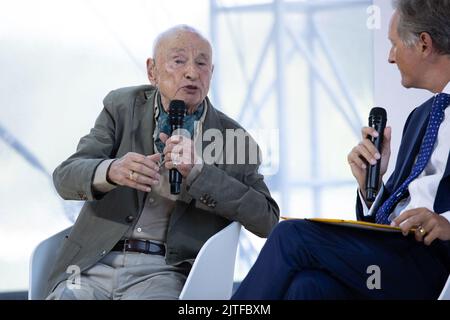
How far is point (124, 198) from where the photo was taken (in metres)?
2.39

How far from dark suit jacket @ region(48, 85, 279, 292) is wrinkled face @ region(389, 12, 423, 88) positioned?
49cm

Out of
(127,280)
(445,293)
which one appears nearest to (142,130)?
(127,280)

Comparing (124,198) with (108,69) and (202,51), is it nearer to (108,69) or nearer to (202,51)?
(202,51)

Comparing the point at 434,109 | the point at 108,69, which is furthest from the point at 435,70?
the point at 108,69

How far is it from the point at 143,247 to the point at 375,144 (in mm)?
717

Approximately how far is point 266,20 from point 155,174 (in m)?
2.36

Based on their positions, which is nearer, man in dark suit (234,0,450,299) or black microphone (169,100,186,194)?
man in dark suit (234,0,450,299)

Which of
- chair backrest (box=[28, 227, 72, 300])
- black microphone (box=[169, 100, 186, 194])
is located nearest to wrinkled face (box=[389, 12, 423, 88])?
black microphone (box=[169, 100, 186, 194])

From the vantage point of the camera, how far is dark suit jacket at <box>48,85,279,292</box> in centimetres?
229

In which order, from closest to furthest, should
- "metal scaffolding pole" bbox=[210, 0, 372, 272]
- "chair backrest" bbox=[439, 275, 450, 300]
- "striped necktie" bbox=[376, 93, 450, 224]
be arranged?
"chair backrest" bbox=[439, 275, 450, 300] → "striped necktie" bbox=[376, 93, 450, 224] → "metal scaffolding pole" bbox=[210, 0, 372, 272]

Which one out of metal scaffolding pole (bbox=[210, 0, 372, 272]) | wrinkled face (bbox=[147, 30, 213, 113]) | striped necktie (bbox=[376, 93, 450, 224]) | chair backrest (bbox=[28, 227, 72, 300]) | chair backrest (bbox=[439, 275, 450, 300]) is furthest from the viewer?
metal scaffolding pole (bbox=[210, 0, 372, 272])

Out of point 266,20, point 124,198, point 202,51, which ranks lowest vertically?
point 124,198

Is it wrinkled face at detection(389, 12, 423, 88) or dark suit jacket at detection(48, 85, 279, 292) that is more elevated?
wrinkled face at detection(389, 12, 423, 88)

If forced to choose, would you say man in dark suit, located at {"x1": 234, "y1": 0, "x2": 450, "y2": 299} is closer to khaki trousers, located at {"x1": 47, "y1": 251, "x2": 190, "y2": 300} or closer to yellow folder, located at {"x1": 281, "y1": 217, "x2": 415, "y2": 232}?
yellow folder, located at {"x1": 281, "y1": 217, "x2": 415, "y2": 232}
